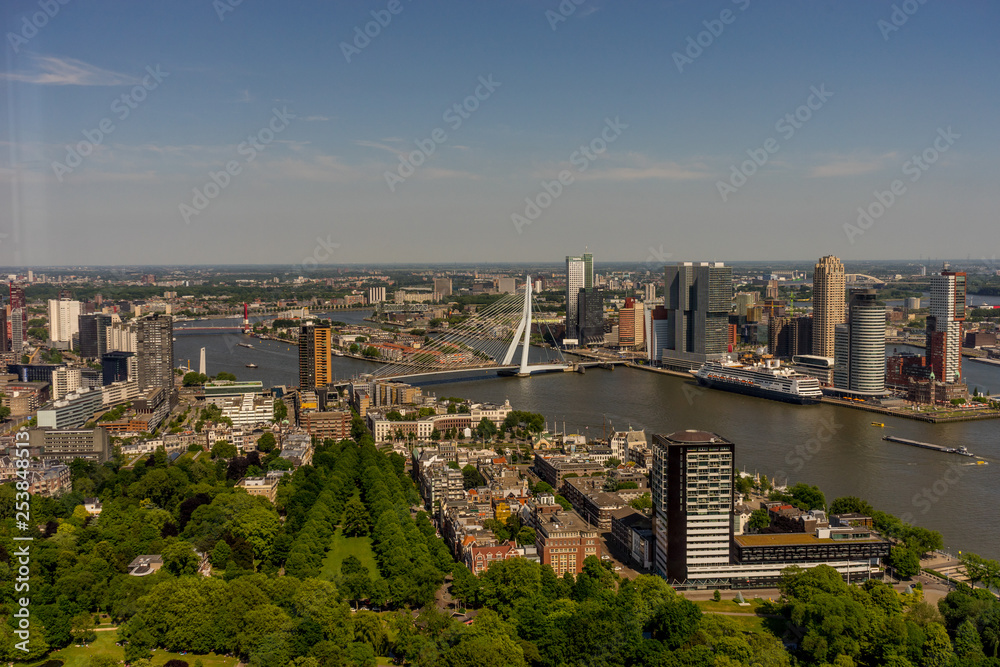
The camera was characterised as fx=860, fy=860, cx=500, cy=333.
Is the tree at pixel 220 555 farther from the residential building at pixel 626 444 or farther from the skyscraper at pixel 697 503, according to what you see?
the residential building at pixel 626 444

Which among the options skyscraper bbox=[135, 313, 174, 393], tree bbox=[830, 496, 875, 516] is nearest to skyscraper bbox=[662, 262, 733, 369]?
skyscraper bbox=[135, 313, 174, 393]

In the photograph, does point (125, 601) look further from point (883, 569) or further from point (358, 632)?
point (883, 569)

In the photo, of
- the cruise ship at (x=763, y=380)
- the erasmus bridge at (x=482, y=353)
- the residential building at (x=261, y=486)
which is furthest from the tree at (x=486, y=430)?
the cruise ship at (x=763, y=380)

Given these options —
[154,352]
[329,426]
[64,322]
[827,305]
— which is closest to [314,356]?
[154,352]

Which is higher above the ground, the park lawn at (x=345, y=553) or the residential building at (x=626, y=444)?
the residential building at (x=626, y=444)

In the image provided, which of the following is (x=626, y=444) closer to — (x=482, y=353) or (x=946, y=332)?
(x=946, y=332)

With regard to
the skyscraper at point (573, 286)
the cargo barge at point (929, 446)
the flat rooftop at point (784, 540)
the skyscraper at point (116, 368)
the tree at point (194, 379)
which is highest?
the skyscraper at point (573, 286)
